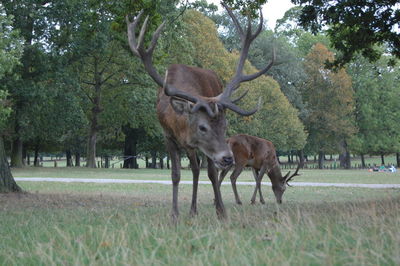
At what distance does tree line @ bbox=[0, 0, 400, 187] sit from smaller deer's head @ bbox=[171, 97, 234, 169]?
4.11 metres

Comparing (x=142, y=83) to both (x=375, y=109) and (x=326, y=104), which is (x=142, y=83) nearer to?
(x=326, y=104)

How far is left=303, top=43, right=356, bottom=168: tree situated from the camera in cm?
5181

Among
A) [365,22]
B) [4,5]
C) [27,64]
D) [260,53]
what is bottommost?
[365,22]

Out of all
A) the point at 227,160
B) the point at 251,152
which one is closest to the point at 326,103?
the point at 251,152

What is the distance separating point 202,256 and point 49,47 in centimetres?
2901

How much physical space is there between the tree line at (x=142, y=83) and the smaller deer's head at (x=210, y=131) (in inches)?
162

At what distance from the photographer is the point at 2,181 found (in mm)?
11117

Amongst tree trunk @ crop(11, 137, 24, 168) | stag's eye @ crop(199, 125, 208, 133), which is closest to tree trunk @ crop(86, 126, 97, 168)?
tree trunk @ crop(11, 137, 24, 168)

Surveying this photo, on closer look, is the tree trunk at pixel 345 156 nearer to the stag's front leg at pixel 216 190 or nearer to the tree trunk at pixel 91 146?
the tree trunk at pixel 91 146

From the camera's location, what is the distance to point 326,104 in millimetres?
53156

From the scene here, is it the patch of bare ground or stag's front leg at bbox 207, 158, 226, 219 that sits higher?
stag's front leg at bbox 207, 158, 226, 219

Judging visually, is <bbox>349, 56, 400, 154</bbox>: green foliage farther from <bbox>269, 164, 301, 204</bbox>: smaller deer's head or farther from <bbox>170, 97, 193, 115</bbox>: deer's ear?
<bbox>170, 97, 193, 115</bbox>: deer's ear

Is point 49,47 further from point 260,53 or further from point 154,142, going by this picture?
point 260,53

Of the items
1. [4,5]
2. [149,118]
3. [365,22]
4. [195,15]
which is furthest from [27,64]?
[365,22]
